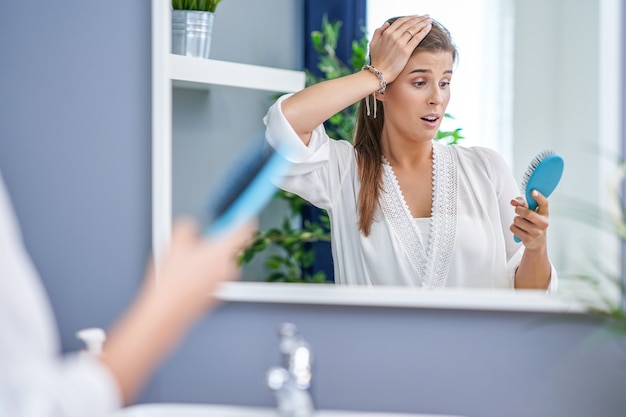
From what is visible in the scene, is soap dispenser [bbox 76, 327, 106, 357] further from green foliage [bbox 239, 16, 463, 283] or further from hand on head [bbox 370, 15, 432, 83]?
Result: hand on head [bbox 370, 15, 432, 83]

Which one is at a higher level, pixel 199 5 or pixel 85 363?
pixel 199 5

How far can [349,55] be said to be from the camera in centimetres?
A: 120

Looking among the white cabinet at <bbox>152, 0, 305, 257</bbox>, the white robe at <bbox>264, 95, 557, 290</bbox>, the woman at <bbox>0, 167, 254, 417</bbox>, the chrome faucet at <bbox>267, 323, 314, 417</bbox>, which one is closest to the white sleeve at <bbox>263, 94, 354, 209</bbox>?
the white robe at <bbox>264, 95, 557, 290</bbox>

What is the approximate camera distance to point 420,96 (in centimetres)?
118

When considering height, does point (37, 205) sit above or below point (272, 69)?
below

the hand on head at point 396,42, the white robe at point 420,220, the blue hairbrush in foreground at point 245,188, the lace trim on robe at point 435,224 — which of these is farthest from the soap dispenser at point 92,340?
the hand on head at point 396,42

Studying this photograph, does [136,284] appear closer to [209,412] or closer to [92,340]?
[92,340]

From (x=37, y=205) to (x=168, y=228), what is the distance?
24 centimetres

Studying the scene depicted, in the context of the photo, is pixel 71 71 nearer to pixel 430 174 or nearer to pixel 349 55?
pixel 349 55

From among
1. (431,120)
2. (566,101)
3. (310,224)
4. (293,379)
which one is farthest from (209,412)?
(566,101)

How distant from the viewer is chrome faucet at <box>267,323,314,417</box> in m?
1.04

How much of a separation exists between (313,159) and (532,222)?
1.04 feet

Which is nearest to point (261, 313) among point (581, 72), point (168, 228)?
point (168, 228)

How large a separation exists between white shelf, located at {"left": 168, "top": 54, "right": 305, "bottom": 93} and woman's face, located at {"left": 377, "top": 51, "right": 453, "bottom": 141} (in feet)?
0.49
